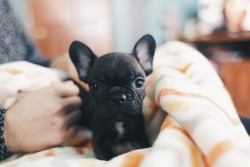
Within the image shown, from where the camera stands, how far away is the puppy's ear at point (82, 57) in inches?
30.0

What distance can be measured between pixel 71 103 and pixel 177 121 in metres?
0.34

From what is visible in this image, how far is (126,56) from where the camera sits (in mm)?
737

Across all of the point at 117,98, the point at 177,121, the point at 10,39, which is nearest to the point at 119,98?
the point at 117,98

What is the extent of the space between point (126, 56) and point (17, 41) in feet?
1.26

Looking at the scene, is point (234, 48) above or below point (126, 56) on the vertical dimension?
below

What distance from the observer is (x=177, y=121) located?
1.79 ft

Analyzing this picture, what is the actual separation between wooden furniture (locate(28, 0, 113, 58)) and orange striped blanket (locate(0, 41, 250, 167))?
101 inches

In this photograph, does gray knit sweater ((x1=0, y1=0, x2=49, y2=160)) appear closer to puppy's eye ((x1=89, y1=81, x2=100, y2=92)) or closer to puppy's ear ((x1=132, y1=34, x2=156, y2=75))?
puppy's eye ((x1=89, y1=81, x2=100, y2=92))

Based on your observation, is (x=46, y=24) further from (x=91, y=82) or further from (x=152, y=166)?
(x=152, y=166)

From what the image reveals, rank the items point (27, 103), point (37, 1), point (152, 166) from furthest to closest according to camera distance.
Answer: point (37, 1), point (27, 103), point (152, 166)

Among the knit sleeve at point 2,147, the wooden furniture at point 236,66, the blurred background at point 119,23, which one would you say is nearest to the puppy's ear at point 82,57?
the knit sleeve at point 2,147

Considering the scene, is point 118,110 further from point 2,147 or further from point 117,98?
point 2,147

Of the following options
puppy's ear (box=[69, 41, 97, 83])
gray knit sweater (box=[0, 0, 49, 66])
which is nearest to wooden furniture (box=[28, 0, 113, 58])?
gray knit sweater (box=[0, 0, 49, 66])

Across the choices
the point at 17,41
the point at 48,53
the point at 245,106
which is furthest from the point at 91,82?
the point at 48,53
